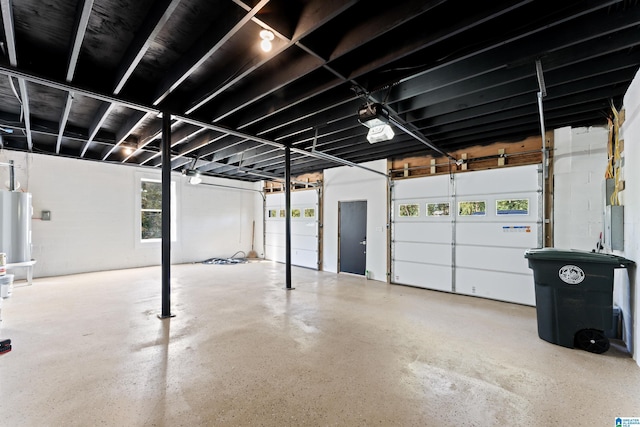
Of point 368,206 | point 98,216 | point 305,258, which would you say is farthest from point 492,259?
point 98,216

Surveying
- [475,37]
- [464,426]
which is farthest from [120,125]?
[464,426]

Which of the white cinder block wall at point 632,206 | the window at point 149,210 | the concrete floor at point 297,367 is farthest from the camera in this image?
the window at point 149,210

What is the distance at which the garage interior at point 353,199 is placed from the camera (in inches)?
84.0

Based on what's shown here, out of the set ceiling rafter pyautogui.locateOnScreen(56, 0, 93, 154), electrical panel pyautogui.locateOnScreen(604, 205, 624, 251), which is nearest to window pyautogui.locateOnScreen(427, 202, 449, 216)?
electrical panel pyautogui.locateOnScreen(604, 205, 624, 251)

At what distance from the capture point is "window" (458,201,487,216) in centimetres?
510

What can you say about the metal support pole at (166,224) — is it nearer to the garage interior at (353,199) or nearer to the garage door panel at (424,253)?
the garage interior at (353,199)

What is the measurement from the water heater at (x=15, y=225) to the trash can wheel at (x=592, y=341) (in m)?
9.33

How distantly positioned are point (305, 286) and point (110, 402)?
399 centimetres

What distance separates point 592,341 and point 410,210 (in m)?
3.60

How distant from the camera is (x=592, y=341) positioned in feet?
9.51

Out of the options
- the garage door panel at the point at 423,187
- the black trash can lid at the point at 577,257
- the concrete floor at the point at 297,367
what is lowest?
the concrete floor at the point at 297,367

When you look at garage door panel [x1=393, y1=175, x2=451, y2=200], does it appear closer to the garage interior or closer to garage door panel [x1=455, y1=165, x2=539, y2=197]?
the garage interior

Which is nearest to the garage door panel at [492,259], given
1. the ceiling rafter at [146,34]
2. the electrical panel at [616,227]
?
the electrical panel at [616,227]

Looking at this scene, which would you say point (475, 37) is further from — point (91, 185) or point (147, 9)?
point (91, 185)
